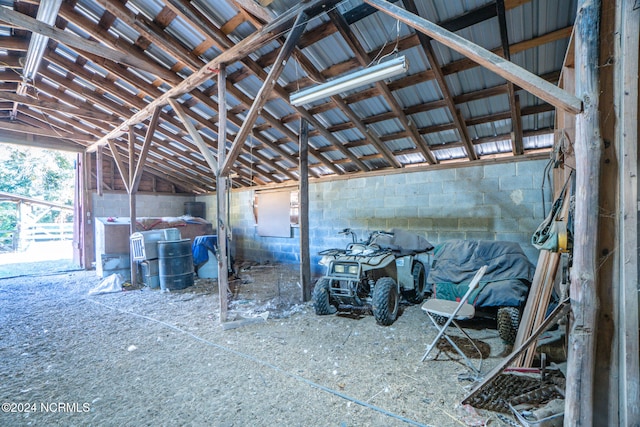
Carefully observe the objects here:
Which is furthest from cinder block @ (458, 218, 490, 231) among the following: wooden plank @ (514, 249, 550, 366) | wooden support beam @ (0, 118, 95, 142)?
wooden support beam @ (0, 118, 95, 142)

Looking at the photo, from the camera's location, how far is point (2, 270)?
7.14m

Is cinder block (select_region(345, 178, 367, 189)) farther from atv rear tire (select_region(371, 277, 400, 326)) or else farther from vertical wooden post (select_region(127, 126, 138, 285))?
vertical wooden post (select_region(127, 126, 138, 285))

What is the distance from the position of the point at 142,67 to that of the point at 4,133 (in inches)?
221

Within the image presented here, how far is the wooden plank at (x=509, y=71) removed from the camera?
5.04ft

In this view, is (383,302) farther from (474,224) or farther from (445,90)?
(445,90)

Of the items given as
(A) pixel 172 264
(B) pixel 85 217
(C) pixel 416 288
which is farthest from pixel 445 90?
(B) pixel 85 217

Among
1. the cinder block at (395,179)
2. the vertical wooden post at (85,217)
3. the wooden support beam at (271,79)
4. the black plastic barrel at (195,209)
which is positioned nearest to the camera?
the wooden support beam at (271,79)

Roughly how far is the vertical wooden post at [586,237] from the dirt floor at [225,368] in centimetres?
55

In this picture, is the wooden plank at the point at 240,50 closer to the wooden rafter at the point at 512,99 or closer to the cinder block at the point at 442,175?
the wooden rafter at the point at 512,99

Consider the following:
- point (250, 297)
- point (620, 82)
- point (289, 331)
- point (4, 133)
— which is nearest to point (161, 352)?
point (289, 331)

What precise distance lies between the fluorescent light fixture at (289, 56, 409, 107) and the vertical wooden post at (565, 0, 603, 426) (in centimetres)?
117

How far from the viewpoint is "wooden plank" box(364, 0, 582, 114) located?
1.54 metres

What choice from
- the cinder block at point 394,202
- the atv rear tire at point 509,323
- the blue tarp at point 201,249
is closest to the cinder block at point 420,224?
the cinder block at point 394,202

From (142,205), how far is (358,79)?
9.16 meters
